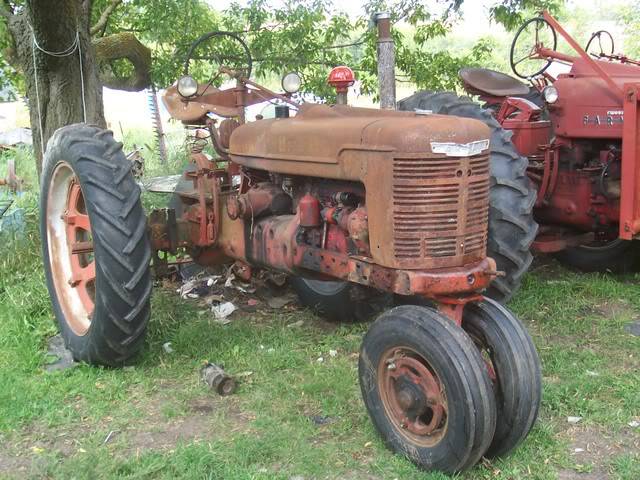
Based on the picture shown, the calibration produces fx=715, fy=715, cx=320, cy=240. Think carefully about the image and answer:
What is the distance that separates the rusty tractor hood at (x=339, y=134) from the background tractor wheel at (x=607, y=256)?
10.2 feet

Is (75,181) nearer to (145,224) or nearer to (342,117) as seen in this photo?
(145,224)

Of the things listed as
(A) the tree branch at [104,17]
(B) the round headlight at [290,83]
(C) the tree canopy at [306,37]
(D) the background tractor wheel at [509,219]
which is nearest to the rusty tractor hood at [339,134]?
(B) the round headlight at [290,83]

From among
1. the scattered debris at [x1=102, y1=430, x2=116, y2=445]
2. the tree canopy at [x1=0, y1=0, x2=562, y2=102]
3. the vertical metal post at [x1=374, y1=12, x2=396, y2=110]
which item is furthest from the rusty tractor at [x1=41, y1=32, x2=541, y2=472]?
the tree canopy at [x1=0, y1=0, x2=562, y2=102]

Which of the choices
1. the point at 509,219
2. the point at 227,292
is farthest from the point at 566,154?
the point at 227,292

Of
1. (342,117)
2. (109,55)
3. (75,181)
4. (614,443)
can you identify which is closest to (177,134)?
(109,55)

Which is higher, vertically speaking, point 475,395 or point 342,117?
point 342,117

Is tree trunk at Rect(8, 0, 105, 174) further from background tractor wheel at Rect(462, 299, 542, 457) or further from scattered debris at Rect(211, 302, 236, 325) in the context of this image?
background tractor wheel at Rect(462, 299, 542, 457)

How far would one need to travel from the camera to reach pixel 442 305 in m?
3.02

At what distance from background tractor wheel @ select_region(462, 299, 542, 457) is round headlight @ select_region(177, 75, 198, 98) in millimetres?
2201

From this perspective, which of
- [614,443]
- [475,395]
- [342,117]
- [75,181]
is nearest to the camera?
[475,395]

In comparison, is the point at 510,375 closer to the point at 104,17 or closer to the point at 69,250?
the point at 69,250

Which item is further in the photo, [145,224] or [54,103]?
[54,103]

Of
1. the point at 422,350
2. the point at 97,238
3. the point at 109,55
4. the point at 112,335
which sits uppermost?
the point at 109,55

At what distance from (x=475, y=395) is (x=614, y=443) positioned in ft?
3.11
